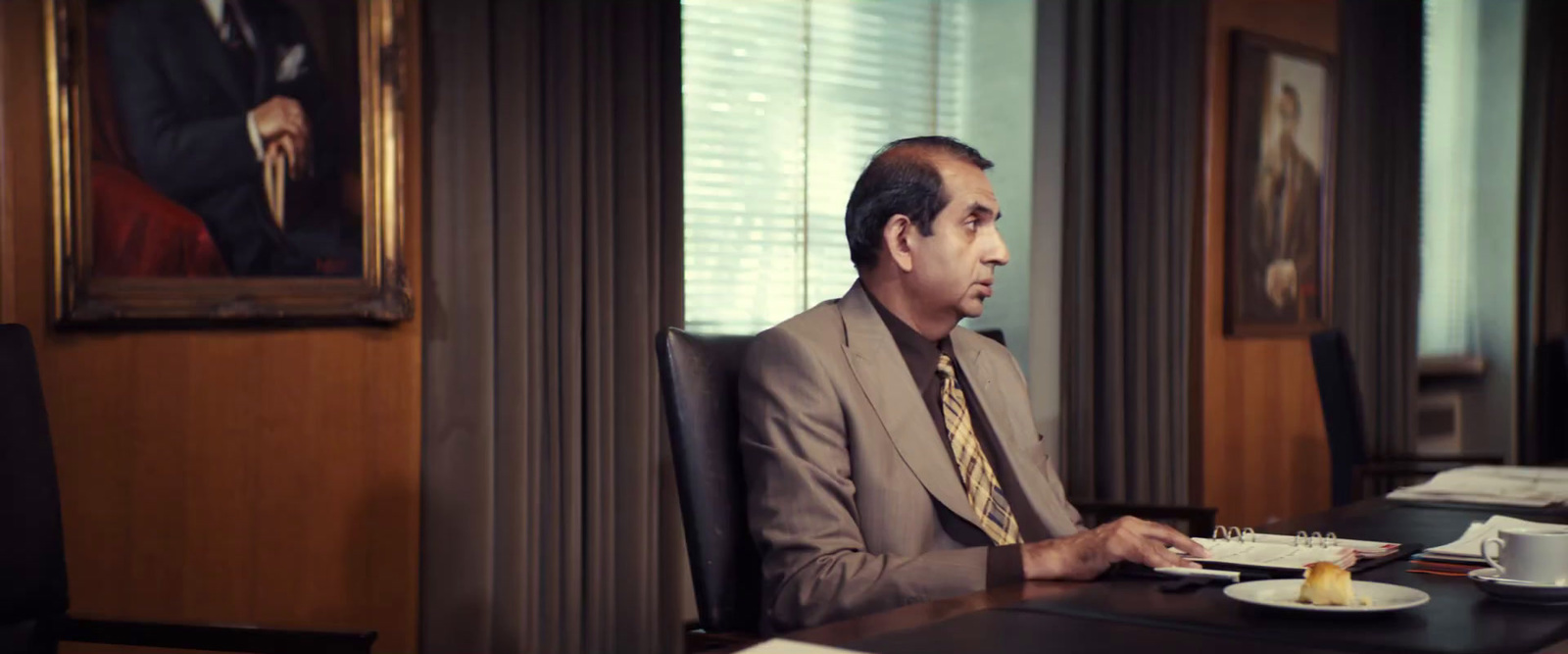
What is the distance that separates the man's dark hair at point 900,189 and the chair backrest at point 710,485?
1.07ft

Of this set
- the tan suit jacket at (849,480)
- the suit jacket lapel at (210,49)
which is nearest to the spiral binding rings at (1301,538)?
the tan suit jacket at (849,480)

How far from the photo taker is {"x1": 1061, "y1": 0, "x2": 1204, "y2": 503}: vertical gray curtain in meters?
4.72

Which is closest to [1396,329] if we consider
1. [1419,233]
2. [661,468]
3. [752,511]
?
[1419,233]

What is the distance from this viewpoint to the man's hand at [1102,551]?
1.71m

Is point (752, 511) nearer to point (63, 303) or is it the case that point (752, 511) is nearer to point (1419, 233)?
point (63, 303)

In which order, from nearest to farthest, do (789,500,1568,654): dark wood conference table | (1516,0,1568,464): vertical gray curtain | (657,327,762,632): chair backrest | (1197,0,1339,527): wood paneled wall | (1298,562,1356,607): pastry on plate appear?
(789,500,1568,654): dark wood conference table < (1298,562,1356,607): pastry on plate < (657,327,762,632): chair backrest < (1197,0,1339,527): wood paneled wall < (1516,0,1568,464): vertical gray curtain

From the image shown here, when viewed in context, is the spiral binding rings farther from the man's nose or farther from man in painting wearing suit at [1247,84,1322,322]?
man in painting wearing suit at [1247,84,1322,322]

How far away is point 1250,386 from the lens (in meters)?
5.79

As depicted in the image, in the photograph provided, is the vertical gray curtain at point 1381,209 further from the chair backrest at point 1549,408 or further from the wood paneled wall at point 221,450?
the wood paneled wall at point 221,450

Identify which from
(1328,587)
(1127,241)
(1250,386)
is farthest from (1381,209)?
(1328,587)

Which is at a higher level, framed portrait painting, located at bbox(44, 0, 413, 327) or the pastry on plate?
framed portrait painting, located at bbox(44, 0, 413, 327)

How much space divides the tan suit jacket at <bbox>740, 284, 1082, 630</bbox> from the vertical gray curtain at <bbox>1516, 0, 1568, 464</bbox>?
19.4ft

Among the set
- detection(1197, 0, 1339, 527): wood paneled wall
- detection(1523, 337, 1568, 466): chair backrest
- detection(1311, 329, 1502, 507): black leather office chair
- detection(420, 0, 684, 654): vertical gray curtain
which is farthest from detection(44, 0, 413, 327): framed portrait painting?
detection(1523, 337, 1568, 466): chair backrest

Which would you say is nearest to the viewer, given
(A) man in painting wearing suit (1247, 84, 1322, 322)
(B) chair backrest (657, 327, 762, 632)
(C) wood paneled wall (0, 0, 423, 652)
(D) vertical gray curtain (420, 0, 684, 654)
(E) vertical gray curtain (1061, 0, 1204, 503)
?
(B) chair backrest (657, 327, 762, 632)
